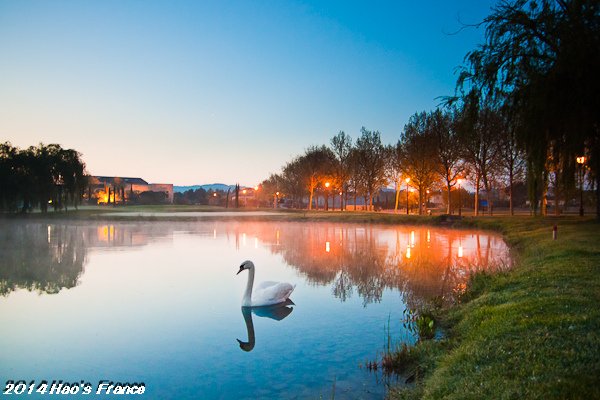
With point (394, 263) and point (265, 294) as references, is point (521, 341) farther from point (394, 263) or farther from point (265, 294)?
point (394, 263)

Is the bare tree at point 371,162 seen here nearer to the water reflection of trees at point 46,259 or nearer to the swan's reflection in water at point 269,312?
the water reflection of trees at point 46,259

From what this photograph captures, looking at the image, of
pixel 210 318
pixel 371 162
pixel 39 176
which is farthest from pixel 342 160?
pixel 210 318

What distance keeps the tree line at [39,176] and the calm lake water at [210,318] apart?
3365cm

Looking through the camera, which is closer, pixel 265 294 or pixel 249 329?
pixel 249 329

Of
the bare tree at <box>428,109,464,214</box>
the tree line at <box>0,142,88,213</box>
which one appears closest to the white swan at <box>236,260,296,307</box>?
the bare tree at <box>428,109,464,214</box>

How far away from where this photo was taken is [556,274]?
11766mm

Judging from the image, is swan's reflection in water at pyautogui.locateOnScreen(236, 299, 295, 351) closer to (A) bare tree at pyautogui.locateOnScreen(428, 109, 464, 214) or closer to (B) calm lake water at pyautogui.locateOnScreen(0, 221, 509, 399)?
(B) calm lake water at pyautogui.locateOnScreen(0, 221, 509, 399)

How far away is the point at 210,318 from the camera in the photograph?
11.4 metres

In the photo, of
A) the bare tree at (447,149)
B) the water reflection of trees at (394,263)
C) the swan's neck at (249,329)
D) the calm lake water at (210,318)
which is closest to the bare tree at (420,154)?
the bare tree at (447,149)

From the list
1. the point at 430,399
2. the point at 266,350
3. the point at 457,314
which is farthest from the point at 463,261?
the point at 430,399

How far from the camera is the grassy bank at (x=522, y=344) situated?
494 cm

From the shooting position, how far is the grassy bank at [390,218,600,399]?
4938 millimetres

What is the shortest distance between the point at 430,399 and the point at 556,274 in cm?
809

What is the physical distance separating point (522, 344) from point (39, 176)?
5832 cm
